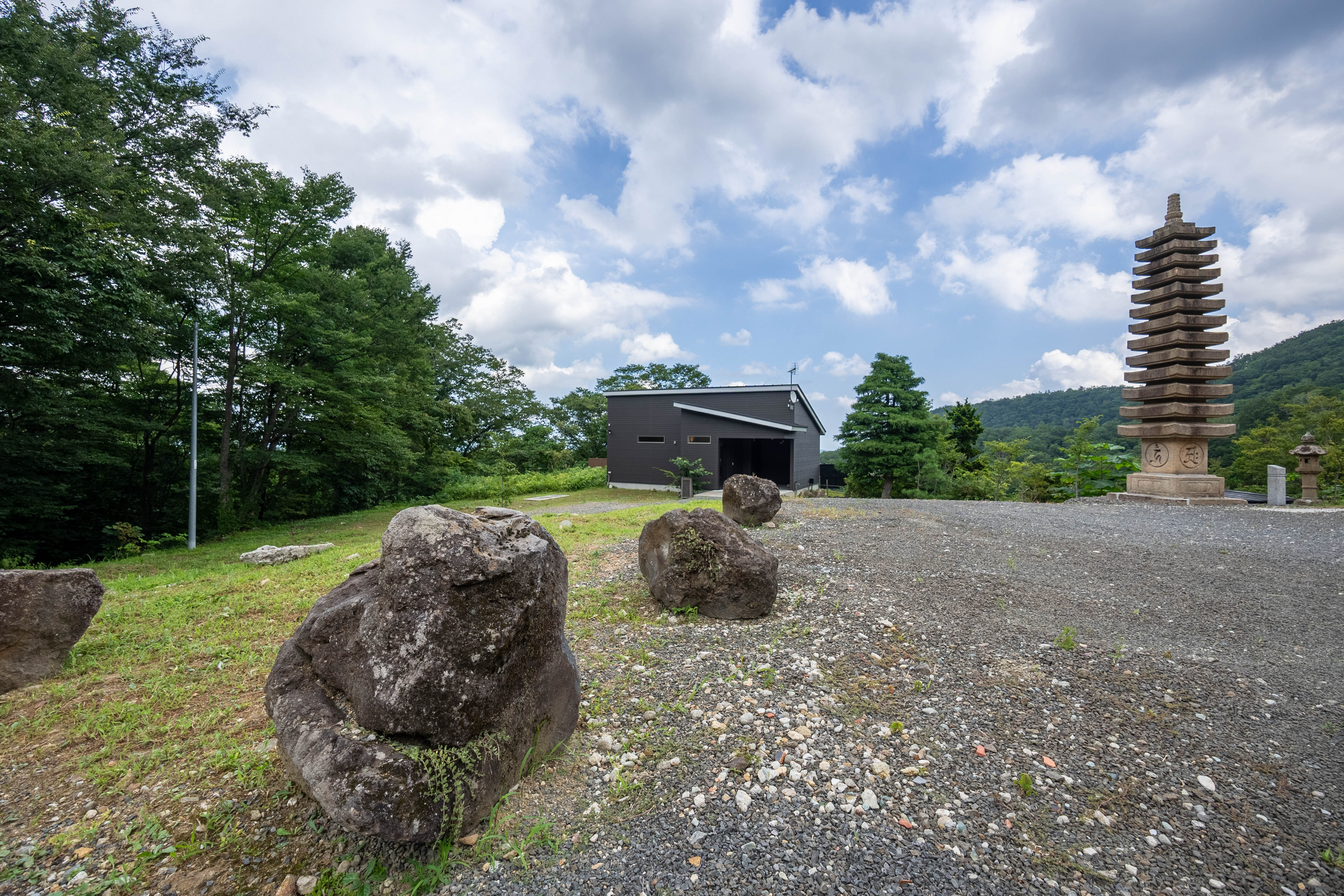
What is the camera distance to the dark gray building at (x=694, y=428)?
77.6 feet

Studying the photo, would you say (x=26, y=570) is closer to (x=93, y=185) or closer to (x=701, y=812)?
(x=701, y=812)

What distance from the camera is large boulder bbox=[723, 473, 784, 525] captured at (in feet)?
34.4

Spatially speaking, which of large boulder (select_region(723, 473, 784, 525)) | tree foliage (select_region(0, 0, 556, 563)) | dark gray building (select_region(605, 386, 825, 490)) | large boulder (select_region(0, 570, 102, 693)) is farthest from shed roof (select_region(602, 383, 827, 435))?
large boulder (select_region(0, 570, 102, 693))

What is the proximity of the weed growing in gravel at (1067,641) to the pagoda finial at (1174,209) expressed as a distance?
16.0 meters

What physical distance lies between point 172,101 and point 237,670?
18.8 m

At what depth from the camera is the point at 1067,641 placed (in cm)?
457

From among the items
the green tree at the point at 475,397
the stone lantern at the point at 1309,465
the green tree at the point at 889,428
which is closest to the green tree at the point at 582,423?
the green tree at the point at 475,397

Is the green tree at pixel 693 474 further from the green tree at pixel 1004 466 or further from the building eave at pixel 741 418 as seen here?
the green tree at pixel 1004 466

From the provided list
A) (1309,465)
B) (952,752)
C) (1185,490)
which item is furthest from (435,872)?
(1309,465)

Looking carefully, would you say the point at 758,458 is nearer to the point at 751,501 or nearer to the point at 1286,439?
the point at 751,501

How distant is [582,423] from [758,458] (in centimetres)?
1331

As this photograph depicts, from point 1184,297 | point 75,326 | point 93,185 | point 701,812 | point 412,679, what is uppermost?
point 93,185

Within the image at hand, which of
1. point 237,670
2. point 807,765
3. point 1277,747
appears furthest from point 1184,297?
point 237,670

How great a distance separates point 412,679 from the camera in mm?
2480
